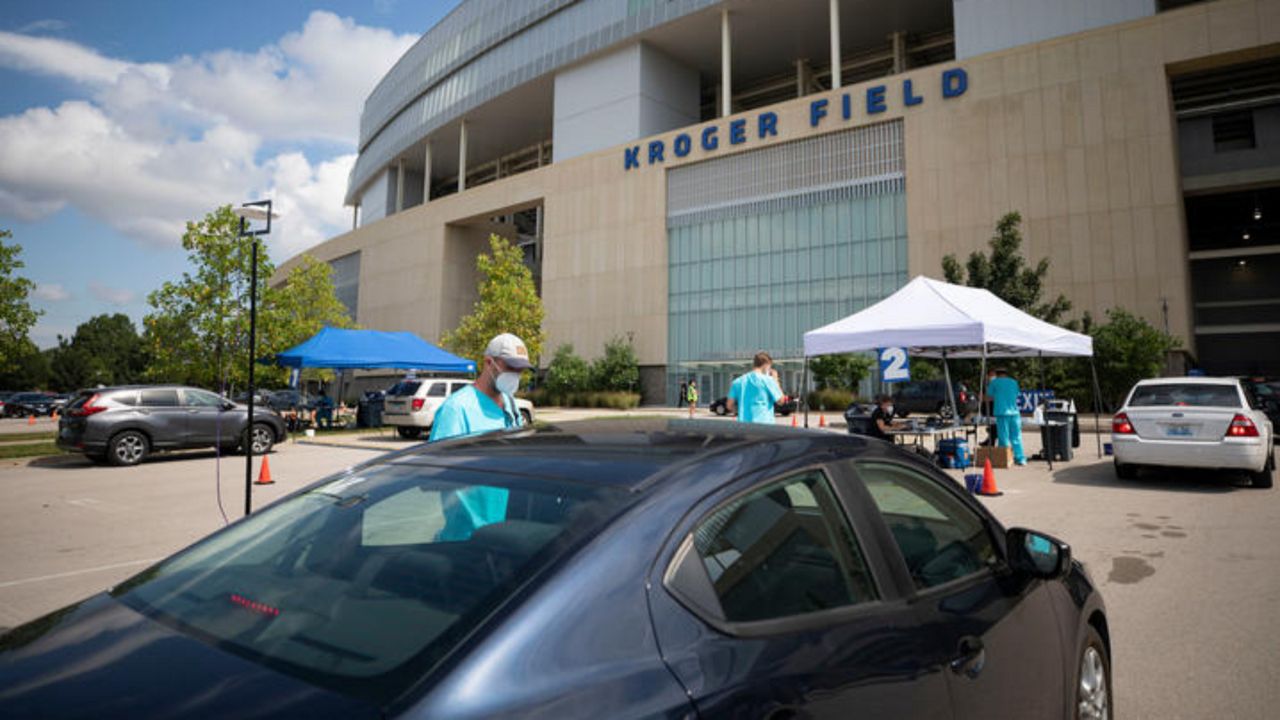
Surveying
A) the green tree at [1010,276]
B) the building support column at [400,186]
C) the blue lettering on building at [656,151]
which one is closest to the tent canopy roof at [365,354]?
the green tree at [1010,276]

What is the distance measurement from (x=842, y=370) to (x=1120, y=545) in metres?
29.5

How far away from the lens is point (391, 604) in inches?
56.9

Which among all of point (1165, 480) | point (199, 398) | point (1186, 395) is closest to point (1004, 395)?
point (1165, 480)

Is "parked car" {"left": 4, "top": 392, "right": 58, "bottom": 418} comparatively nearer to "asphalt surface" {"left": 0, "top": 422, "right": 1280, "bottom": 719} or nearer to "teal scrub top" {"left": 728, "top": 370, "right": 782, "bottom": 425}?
"asphalt surface" {"left": 0, "top": 422, "right": 1280, "bottom": 719}

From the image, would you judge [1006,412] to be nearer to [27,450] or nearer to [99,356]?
[27,450]

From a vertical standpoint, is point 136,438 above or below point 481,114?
below

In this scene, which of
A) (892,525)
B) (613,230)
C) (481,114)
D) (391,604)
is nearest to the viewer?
(391,604)

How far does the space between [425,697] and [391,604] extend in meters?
0.38

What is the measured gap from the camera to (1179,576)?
5637mm

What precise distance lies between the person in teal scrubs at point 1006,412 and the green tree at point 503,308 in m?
25.2

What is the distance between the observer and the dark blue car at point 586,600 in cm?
122

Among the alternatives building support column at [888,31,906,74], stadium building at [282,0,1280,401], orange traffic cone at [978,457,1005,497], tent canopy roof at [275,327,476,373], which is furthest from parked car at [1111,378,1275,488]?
building support column at [888,31,906,74]

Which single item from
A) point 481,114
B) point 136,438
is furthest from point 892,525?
point 481,114

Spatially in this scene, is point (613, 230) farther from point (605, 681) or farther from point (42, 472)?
point (605, 681)
